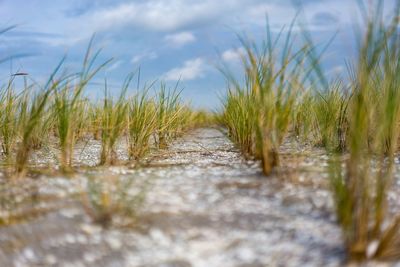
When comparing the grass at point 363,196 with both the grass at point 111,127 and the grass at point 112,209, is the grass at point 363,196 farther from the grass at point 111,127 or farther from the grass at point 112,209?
the grass at point 111,127

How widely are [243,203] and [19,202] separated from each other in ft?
2.59

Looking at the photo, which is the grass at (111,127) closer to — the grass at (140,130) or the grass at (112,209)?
the grass at (140,130)

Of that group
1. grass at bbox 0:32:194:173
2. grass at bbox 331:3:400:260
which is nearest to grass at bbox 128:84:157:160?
grass at bbox 0:32:194:173

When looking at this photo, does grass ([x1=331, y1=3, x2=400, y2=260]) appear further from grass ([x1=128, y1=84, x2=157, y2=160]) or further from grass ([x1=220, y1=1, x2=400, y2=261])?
grass ([x1=128, y1=84, x2=157, y2=160])

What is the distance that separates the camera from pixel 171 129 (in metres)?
4.07

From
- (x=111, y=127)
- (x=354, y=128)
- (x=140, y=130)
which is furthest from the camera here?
(x=140, y=130)

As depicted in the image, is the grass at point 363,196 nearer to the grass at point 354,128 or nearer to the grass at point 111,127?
the grass at point 354,128

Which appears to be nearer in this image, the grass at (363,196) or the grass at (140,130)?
the grass at (363,196)

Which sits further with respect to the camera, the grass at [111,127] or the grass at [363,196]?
the grass at [111,127]

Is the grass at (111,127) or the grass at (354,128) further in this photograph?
the grass at (111,127)

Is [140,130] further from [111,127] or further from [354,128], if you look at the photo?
[354,128]

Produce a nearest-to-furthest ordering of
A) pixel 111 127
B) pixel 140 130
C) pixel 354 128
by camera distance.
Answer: pixel 354 128 → pixel 111 127 → pixel 140 130

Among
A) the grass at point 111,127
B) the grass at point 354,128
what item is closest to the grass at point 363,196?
the grass at point 354,128

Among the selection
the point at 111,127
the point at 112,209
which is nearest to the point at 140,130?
the point at 111,127
